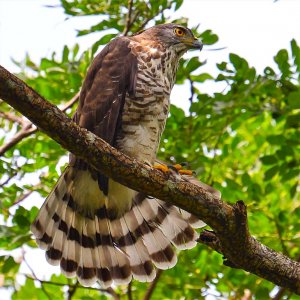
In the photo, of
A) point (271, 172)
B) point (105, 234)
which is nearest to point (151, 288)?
point (105, 234)

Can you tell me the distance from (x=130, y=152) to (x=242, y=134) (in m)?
1.90

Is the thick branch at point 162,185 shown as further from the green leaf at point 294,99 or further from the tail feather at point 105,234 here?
the green leaf at point 294,99

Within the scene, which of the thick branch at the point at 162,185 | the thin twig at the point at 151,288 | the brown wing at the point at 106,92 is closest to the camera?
the thick branch at the point at 162,185

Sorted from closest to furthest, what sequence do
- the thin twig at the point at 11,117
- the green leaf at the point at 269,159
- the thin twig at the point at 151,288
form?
the thin twig at the point at 151,288 < the green leaf at the point at 269,159 < the thin twig at the point at 11,117

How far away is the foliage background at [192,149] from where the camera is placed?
5.18m

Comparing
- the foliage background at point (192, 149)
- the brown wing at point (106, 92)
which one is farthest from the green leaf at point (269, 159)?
the brown wing at point (106, 92)

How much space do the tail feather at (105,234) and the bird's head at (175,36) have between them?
3.76ft

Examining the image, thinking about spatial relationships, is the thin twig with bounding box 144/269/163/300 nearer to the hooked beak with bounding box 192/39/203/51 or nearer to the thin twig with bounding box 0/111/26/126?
the thin twig with bounding box 0/111/26/126

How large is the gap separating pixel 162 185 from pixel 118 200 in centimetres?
135

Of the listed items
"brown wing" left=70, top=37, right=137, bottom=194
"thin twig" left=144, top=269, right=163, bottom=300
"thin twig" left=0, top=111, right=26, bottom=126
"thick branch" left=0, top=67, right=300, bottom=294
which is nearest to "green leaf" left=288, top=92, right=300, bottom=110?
"brown wing" left=70, top=37, right=137, bottom=194

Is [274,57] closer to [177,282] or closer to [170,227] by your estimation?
[170,227]

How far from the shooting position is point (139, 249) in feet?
16.5

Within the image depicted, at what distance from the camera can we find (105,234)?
510cm

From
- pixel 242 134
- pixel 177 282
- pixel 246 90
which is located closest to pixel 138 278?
Answer: pixel 177 282
